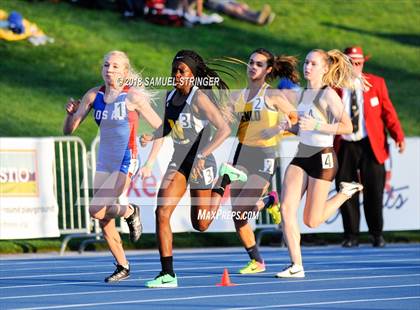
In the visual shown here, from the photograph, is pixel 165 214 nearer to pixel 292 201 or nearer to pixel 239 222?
pixel 292 201

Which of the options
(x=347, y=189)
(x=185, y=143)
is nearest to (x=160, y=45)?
(x=347, y=189)

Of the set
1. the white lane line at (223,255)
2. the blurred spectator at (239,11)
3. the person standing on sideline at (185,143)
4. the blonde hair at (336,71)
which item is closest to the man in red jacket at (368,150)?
the white lane line at (223,255)

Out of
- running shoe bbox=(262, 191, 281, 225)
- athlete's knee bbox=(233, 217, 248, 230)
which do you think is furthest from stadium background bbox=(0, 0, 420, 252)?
athlete's knee bbox=(233, 217, 248, 230)

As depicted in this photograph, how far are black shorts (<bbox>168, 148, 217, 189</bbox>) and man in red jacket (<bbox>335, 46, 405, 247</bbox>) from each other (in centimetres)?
549

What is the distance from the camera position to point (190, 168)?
476 inches

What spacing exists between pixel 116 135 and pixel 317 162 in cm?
190

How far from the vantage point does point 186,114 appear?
1223cm

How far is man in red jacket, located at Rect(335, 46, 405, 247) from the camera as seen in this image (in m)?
17.6

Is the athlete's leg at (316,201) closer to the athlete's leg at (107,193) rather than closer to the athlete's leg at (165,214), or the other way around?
the athlete's leg at (165,214)

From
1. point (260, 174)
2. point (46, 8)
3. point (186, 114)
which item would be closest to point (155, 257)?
point (260, 174)

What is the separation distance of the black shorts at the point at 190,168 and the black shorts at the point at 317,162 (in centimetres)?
85

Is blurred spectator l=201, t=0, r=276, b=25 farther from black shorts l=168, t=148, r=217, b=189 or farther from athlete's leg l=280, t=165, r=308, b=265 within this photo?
black shorts l=168, t=148, r=217, b=189

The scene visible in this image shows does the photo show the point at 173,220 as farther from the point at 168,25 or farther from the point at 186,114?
the point at 168,25

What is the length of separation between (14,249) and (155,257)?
232 centimetres
